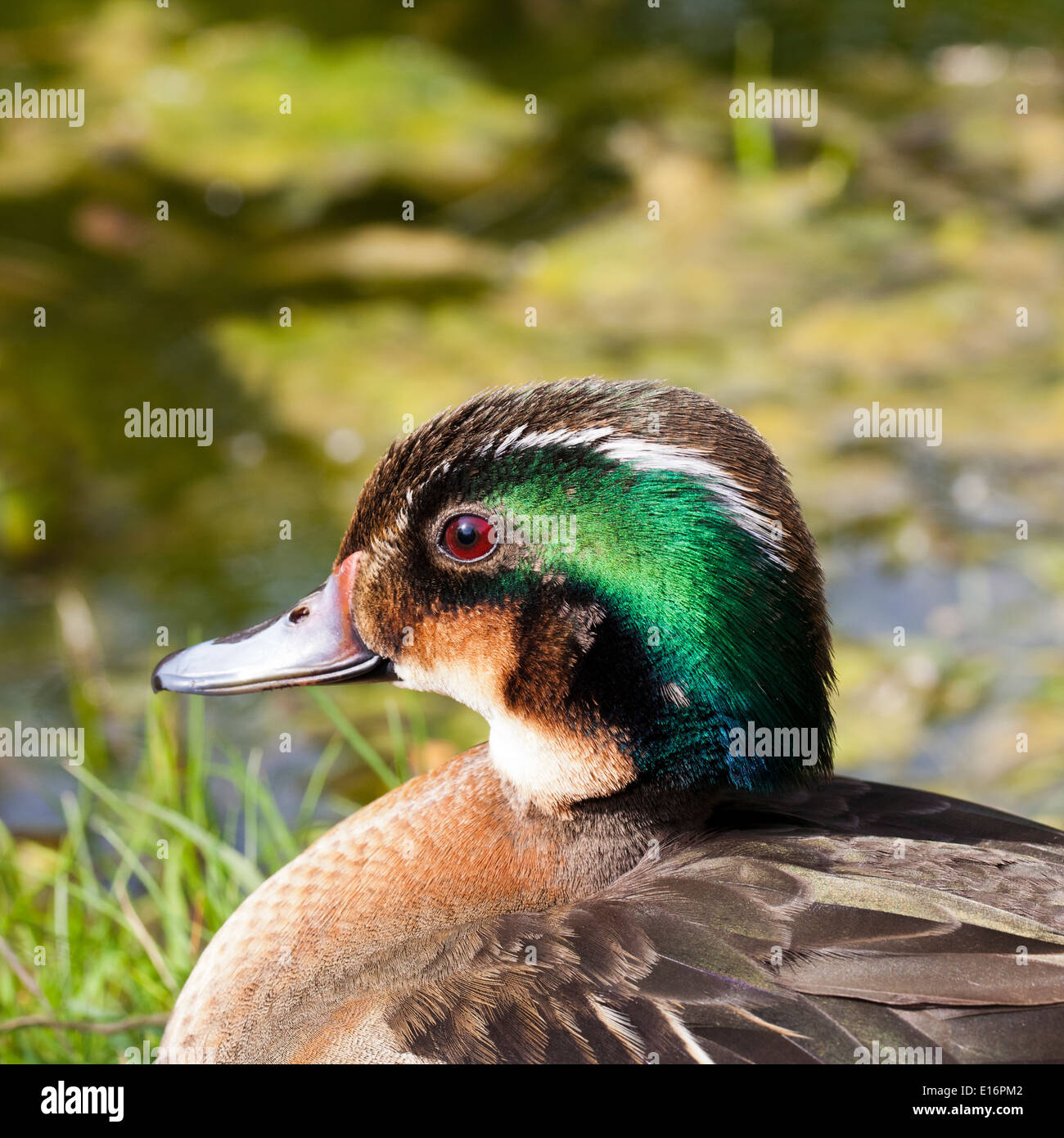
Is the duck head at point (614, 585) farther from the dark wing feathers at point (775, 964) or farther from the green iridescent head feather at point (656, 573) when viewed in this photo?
the dark wing feathers at point (775, 964)

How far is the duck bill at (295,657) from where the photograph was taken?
233 cm

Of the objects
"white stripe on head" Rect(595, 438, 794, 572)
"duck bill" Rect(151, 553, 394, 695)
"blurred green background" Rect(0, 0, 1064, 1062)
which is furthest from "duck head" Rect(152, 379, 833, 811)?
"blurred green background" Rect(0, 0, 1064, 1062)

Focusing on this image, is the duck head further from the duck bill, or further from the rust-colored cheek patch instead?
the duck bill

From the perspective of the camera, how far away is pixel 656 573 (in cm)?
202

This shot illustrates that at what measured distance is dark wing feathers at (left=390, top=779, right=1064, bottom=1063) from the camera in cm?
183

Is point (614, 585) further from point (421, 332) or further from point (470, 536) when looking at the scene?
point (421, 332)

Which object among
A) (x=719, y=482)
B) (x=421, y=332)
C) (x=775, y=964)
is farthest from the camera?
(x=421, y=332)

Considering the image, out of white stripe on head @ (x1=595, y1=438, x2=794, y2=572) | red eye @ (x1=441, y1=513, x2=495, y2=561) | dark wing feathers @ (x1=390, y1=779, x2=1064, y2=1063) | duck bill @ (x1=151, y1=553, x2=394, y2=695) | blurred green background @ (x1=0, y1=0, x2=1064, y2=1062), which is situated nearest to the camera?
dark wing feathers @ (x1=390, y1=779, x2=1064, y2=1063)

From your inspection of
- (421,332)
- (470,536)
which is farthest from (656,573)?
(421,332)

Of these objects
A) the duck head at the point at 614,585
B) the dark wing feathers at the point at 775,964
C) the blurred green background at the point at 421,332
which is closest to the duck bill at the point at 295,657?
the duck head at the point at 614,585

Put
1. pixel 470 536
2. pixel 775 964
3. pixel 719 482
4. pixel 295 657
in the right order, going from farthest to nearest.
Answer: pixel 295 657 < pixel 470 536 < pixel 719 482 < pixel 775 964

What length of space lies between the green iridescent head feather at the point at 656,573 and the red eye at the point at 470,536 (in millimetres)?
22

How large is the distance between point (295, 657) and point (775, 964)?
0.94 m

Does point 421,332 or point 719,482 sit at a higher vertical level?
point 421,332
